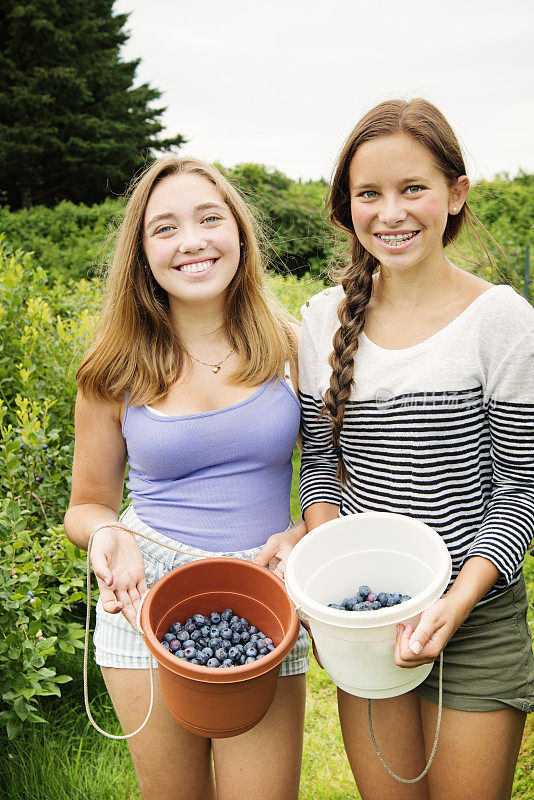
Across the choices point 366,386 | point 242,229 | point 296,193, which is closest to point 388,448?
point 366,386

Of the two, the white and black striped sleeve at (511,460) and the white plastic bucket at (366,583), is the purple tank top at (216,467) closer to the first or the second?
the white plastic bucket at (366,583)

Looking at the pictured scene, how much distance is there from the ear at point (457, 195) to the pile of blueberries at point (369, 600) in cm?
88

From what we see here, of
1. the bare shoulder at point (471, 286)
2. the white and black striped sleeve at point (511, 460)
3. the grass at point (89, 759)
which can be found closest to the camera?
the white and black striped sleeve at point (511, 460)

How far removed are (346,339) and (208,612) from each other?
28.5 inches

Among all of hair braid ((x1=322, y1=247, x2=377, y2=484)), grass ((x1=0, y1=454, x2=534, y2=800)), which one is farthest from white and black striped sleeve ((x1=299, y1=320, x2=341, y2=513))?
grass ((x1=0, y1=454, x2=534, y2=800))

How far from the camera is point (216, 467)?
1.72m

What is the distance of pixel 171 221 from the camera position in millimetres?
1749

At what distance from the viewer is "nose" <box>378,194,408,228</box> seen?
144 centimetres

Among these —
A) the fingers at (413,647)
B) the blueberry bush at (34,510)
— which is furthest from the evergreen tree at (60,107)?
the fingers at (413,647)

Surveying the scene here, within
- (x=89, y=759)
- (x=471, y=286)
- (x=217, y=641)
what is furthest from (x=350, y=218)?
(x=89, y=759)

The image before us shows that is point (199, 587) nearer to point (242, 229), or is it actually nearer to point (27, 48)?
point (242, 229)

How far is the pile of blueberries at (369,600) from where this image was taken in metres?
1.42

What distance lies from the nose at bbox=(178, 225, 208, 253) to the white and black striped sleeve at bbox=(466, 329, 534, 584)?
30.3 inches

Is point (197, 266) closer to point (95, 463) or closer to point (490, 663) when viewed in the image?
point (95, 463)
